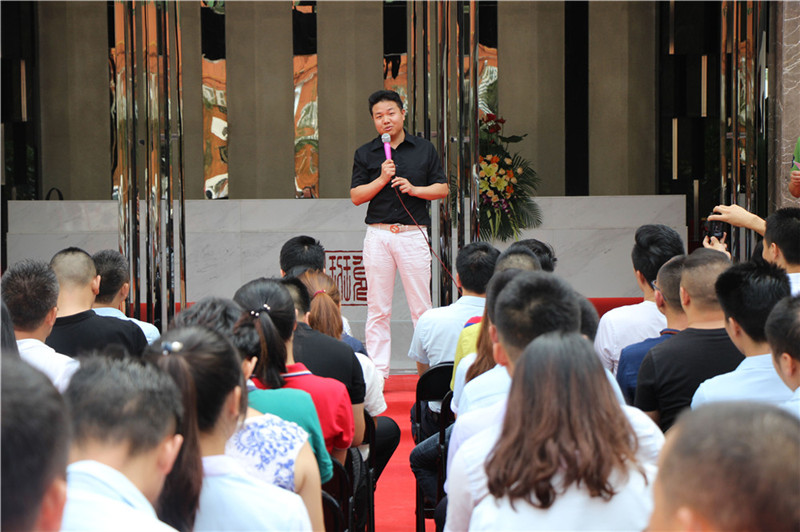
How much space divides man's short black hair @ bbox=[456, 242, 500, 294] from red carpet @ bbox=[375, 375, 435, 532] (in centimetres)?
86

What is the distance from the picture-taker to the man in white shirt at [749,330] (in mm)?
2027

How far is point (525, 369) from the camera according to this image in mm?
1430

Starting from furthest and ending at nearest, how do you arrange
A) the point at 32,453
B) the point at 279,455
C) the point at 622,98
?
the point at 622,98
the point at 279,455
the point at 32,453

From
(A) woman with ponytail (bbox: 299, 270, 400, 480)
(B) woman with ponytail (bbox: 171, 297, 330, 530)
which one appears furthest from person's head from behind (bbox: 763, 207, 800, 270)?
(B) woman with ponytail (bbox: 171, 297, 330, 530)

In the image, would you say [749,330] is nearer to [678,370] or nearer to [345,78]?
[678,370]

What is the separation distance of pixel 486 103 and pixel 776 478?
6.61 metres

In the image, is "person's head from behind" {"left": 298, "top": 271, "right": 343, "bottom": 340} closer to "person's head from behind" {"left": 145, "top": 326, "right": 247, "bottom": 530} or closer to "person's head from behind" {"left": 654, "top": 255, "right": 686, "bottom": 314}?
"person's head from behind" {"left": 654, "top": 255, "right": 686, "bottom": 314}

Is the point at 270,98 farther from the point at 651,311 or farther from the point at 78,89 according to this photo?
the point at 651,311

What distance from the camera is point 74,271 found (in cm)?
317

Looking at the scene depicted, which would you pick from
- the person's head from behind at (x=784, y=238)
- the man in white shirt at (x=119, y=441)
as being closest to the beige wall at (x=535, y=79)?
the person's head from behind at (x=784, y=238)

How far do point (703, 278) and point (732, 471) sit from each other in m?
1.71

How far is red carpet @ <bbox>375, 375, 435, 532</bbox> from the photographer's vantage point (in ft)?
10.7

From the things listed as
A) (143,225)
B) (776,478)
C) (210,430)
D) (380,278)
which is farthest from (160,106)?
(776,478)

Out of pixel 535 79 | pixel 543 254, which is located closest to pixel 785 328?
pixel 543 254
